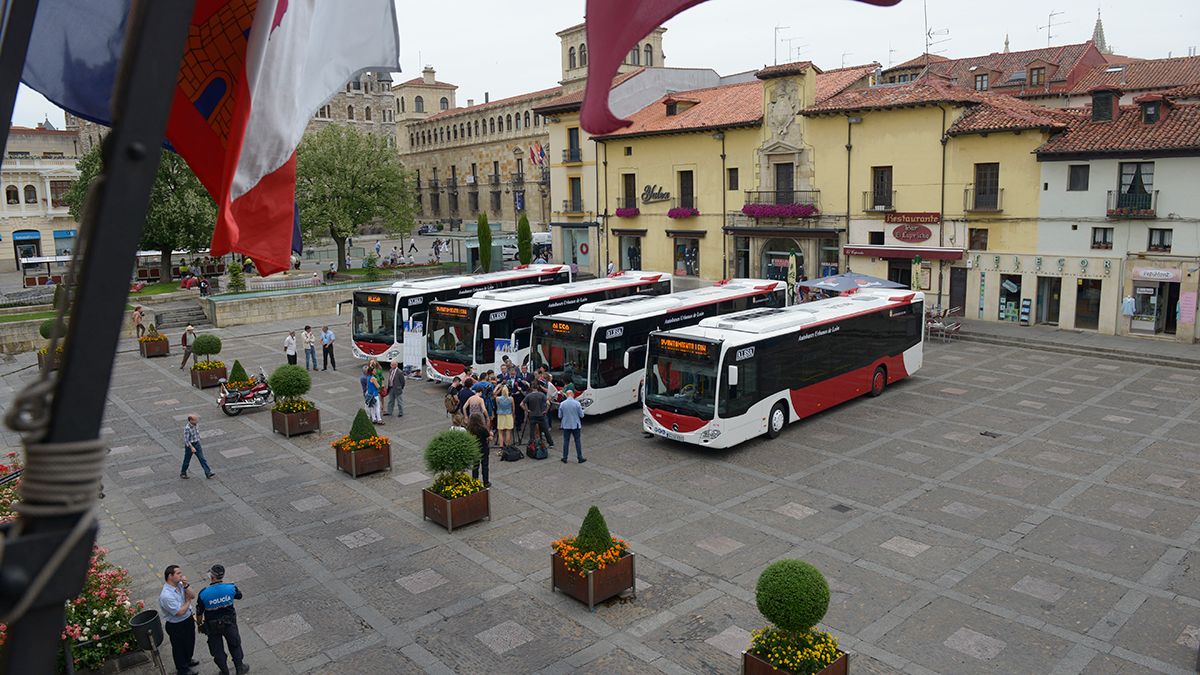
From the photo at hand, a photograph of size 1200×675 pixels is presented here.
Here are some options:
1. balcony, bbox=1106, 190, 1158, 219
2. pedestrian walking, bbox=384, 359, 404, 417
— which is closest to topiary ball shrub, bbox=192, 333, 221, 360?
pedestrian walking, bbox=384, 359, 404, 417

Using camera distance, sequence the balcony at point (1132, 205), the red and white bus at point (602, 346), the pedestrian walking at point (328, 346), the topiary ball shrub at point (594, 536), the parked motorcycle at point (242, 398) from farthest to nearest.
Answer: the balcony at point (1132, 205)
the pedestrian walking at point (328, 346)
the parked motorcycle at point (242, 398)
the red and white bus at point (602, 346)
the topiary ball shrub at point (594, 536)

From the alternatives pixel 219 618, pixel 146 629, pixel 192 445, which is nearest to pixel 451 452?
pixel 219 618

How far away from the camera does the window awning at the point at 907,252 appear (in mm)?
34938

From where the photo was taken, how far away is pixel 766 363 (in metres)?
19.6

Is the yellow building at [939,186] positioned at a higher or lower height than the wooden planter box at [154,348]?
higher

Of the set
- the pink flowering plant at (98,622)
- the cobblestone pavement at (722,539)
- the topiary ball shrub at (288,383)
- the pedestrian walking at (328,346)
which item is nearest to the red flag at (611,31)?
the cobblestone pavement at (722,539)

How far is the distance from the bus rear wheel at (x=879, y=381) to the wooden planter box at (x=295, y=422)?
47.7ft

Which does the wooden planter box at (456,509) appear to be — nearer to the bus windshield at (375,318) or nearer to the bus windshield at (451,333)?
the bus windshield at (451,333)

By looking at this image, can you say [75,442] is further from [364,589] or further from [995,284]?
[995,284]

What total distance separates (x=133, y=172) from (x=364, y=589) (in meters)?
10.4

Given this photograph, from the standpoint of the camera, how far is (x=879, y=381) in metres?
23.9

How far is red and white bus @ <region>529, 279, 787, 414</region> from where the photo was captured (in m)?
21.6

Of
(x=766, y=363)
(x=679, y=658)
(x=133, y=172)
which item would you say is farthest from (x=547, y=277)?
(x=133, y=172)

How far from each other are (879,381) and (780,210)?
18.3 m
